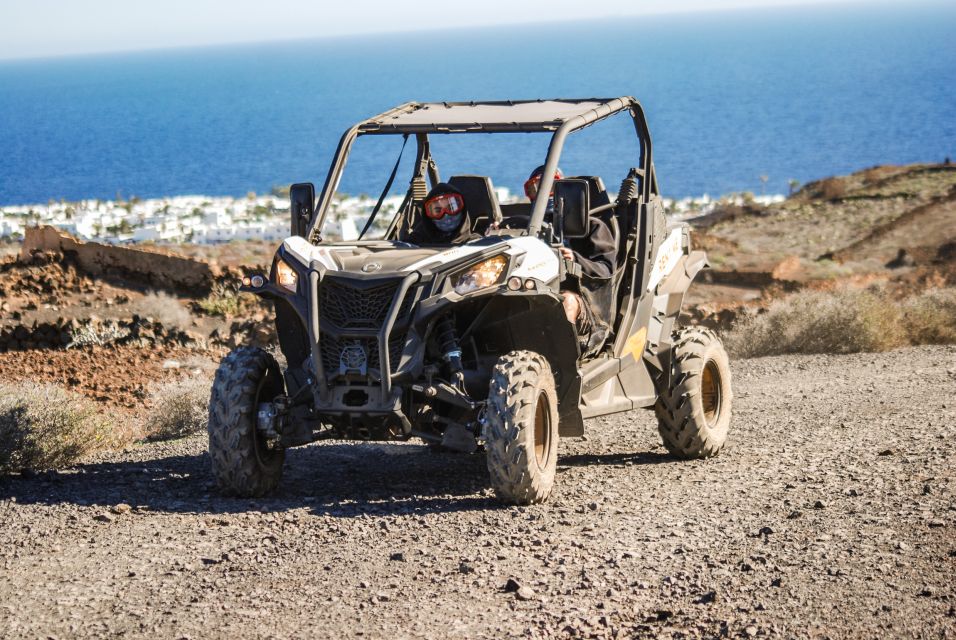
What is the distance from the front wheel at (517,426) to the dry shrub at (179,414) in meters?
5.46

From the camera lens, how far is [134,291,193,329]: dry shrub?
72.6 feet

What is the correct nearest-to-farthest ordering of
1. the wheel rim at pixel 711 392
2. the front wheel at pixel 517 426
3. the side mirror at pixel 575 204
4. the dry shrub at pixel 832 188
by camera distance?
the front wheel at pixel 517 426, the side mirror at pixel 575 204, the wheel rim at pixel 711 392, the dry shrub at pixel 832 188

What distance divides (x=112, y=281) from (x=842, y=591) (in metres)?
19.7

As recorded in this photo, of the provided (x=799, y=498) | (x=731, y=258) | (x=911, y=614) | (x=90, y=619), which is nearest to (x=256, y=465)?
(x=90, y=619)

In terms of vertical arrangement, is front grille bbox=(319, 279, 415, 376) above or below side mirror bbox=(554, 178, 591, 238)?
below

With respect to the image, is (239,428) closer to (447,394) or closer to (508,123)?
(447,394)

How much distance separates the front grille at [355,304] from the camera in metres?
7.85

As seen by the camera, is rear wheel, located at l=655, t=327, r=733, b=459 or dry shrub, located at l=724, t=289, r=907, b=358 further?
dry shrub, located at l=724, t=289, r=907, b=358

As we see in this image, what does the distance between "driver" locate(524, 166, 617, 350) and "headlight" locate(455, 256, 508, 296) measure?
0.99 meters

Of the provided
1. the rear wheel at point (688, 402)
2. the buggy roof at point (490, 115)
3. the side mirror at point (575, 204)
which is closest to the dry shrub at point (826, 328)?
the rear wheel at point (688, 402)

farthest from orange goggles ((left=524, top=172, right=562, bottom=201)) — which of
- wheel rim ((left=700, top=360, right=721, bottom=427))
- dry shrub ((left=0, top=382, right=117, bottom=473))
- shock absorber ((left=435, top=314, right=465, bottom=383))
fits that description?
dry shrub ((left=0, top=382, right=117, bottom=473))

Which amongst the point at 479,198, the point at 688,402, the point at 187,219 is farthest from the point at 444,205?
the point at 187,219

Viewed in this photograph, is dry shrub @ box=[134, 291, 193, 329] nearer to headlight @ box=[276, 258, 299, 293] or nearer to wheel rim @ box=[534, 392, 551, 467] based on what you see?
headlight @ box=[276, 258, 299, 293]

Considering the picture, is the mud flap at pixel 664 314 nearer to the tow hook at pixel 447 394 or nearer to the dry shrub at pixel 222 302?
the tow hook at pixel 447 394
